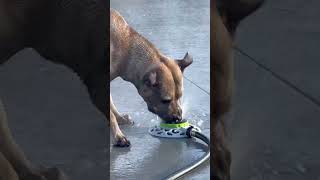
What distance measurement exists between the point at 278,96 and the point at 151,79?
2.41 meters

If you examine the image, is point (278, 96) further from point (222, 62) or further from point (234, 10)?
point (234, 10)

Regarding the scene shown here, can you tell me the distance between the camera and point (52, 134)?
7.51 ft

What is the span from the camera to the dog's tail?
2.27 m

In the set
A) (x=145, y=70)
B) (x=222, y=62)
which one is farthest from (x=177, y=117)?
(x=222, y=62)

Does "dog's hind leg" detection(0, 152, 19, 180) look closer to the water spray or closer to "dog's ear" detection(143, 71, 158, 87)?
"dog's ear" detection(143, 71, 158, 87)

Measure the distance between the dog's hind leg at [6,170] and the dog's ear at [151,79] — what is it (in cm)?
241

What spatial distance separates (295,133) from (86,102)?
0.71m

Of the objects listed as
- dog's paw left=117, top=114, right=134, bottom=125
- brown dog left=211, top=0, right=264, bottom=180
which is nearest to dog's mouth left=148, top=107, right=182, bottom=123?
dog's paw left=117, top=114, right=134, bottom=125

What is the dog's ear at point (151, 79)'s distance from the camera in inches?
183

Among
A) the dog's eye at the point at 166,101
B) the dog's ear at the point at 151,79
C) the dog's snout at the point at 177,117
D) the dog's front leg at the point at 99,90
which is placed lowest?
the dog's snout at the point at 177,117

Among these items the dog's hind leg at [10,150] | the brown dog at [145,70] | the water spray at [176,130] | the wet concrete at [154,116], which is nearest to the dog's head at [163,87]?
the brown dog at [145,70]

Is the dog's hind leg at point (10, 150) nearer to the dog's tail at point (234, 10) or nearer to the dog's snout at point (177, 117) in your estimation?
the dog's tail at point (234, 10)

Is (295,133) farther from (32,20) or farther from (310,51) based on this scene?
(32,20)

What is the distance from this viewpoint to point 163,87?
469 cm
